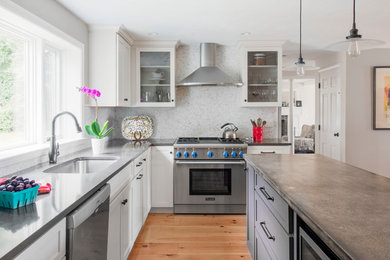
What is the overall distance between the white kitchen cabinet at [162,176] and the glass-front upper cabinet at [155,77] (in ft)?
2.28

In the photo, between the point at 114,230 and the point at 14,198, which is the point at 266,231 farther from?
the point at 14,198

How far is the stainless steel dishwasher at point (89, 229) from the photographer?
1271 millimetres

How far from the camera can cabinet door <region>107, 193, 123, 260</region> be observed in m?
1.92

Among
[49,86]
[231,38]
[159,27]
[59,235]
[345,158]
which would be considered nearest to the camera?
[59,235]

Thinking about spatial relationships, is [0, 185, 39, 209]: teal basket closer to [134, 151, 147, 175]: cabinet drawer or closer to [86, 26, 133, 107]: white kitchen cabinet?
[134, 151, 147, 175]: cabinet drawer

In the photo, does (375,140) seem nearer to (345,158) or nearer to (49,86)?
(345,158)

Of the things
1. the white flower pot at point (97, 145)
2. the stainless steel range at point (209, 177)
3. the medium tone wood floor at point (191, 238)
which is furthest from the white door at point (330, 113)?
the white flower pot at point (97, 145)

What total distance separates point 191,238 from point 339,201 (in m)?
2.06

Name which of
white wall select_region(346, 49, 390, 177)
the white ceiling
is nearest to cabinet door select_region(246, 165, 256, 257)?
the white ceiling

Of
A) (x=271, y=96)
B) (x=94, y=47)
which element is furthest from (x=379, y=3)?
(x=94, y=47)

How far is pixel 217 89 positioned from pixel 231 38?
2.54 ft

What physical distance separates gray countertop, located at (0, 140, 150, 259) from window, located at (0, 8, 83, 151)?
529 millimetres

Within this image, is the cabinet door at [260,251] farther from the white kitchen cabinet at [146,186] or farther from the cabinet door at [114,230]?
the white kitchen cabinet at [146,186]

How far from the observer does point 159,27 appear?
3.40 m
